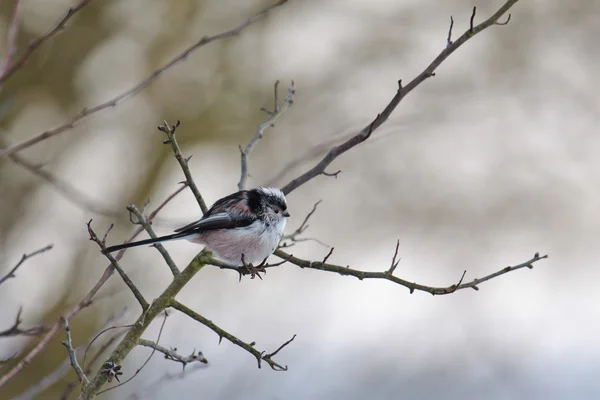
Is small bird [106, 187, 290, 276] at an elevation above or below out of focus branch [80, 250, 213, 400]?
above

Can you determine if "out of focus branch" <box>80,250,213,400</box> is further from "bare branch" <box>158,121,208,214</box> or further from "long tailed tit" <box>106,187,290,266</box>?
"long tailed tit" <box>106,187,290,266</box>

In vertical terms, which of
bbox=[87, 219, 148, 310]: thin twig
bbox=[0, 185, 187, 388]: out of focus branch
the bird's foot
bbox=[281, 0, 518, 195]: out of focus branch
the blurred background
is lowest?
bbox=[0, 185, 187, 388]: out of focus branch

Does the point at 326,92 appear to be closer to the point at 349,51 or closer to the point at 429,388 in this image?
the point at 349,51

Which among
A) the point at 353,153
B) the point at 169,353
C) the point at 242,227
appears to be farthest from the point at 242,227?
the point at 353,153

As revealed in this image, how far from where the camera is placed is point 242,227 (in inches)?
144

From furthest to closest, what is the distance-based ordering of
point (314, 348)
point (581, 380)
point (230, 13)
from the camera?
point (581, 380) → point (230, 13) → point (314, 348)

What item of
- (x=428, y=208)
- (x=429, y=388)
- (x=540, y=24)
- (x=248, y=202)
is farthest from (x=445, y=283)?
(x=248, y=202)

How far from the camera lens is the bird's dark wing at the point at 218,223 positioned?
353 centimetres

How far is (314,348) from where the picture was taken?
7.72m

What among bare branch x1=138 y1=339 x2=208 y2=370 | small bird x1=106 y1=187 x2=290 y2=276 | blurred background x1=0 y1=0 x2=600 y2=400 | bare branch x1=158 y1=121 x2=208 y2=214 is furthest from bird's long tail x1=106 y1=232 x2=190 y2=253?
blurred background x1=0 y1=0 x2=600 y2=400

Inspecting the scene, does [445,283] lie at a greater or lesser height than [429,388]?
greater

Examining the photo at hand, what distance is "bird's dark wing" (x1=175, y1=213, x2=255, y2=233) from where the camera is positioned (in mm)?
3533

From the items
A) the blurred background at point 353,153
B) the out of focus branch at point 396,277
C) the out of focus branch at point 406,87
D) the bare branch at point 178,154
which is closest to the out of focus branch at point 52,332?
the bare branch at point 178,154

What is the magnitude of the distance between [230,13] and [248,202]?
5216mm
